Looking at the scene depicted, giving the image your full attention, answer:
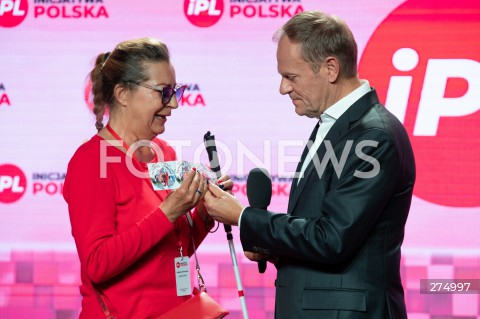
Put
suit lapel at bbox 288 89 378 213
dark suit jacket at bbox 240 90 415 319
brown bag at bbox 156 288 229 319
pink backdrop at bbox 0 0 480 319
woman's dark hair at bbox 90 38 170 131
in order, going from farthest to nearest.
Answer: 1. pink backdrop at bbox 0 0 480 319
2. woman's dark hair at bbox 90 38 170 131
3. brown bag at bbox 156 288 229 319
4. suit lapel at bbox 288 89 378 213
5. dark suit jacket at bbox 240 90 415 319

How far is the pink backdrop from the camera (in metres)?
4.43

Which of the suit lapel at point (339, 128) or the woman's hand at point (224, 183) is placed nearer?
the suit lapel at point (339, 128)

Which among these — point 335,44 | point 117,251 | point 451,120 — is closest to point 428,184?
point 451,120

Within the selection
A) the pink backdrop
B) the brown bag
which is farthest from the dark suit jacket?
the pink backdrop

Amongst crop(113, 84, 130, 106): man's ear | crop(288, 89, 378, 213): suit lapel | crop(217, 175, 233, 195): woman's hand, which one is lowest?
crop(217, 175, 233, 195): woman's hand

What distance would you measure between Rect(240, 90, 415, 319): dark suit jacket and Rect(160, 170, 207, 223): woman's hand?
0.21 meters

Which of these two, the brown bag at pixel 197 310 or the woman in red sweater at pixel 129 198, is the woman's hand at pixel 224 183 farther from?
the brown bag at pixel 197 310

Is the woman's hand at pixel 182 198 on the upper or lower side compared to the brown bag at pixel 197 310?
upper

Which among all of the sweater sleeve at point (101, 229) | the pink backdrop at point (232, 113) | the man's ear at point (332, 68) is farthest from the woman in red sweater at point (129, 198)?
the pink backdrop at point (232, 113)

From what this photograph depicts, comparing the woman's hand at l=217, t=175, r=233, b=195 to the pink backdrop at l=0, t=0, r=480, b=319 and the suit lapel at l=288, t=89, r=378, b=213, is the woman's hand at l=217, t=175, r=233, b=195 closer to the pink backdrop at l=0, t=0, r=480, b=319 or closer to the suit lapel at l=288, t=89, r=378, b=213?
the suit lapel at l=288, t=89, r=378, b=213

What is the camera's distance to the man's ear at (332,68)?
2682 mm

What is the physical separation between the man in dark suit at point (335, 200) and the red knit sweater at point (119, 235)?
0.24m


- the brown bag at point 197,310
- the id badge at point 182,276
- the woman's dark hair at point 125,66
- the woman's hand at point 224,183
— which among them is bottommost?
the brown bag at point 197,310

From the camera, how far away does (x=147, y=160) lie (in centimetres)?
298
